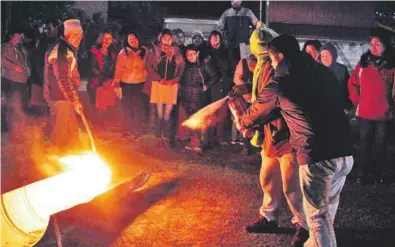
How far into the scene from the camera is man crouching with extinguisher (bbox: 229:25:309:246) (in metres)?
5.29

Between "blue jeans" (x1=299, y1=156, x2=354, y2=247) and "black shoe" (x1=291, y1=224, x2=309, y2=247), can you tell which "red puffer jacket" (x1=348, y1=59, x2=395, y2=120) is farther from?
"blue jeans" (x1=299, y1=156, x2=354, y2=247)

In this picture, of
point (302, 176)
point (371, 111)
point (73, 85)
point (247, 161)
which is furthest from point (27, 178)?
point (371, 111)

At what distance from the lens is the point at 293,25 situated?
11734mm

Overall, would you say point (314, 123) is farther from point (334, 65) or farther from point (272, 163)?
point (334, 65)

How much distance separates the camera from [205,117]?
9.96 metres

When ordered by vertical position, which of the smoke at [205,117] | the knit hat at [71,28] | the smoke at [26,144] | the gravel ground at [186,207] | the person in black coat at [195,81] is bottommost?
the gravel ground at [186,207]

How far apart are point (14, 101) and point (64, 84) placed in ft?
8.77

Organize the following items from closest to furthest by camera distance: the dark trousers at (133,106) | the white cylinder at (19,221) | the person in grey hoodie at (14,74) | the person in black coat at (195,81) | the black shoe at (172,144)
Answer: the white cylinder at (19,221) < the person in black coat at (195,81) < the black shoe at (172,144) < the person in grey hoodie at (14,74) < the dark trousers at (133,106)

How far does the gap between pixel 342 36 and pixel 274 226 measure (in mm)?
7078

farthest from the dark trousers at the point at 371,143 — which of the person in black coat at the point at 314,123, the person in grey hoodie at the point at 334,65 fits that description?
the person in black coat at the point at 314,123

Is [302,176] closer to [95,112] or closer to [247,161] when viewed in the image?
[247,161]

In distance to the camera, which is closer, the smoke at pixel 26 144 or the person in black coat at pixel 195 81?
the smoke at pixel 26 144

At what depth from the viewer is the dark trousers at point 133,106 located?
33.7 feet

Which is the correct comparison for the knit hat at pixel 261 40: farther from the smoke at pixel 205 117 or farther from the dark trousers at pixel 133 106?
the dark trousers at pixel 133 106
